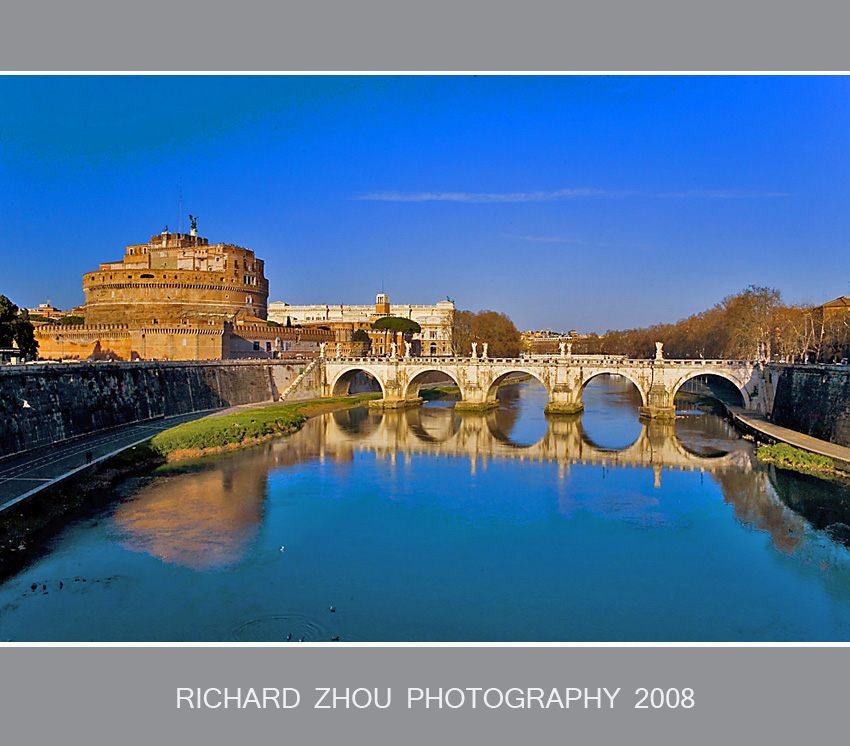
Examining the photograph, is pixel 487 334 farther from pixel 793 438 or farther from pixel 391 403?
pixel 793 438

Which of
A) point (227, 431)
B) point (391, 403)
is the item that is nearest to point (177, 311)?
point (391, 403)

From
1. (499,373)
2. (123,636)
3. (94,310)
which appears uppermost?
(94,310)

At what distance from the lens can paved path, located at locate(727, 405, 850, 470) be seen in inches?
733

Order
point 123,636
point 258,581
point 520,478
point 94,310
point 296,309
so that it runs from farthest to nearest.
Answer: point 296,309 < point 94,310 < point 520,478 < point 258,581 < point 123,636

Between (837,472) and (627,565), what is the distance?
887 centimetres

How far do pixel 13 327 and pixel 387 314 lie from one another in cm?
4809

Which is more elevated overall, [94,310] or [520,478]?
[94,310]

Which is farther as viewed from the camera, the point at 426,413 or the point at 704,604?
the point at 426,413

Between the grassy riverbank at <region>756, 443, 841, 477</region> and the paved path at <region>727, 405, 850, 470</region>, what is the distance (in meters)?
0.21

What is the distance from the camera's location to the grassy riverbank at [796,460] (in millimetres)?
18297

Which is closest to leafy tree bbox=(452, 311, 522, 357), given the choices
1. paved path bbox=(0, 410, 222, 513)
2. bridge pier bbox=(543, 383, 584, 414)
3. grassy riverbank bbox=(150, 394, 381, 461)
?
bridge pier bbox=(543, 383, 584, 414)

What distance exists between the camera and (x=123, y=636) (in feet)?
30.9

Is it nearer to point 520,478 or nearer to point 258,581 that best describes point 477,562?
point 258,581

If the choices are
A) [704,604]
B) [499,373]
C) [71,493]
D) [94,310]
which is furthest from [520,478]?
→ [94,310]
